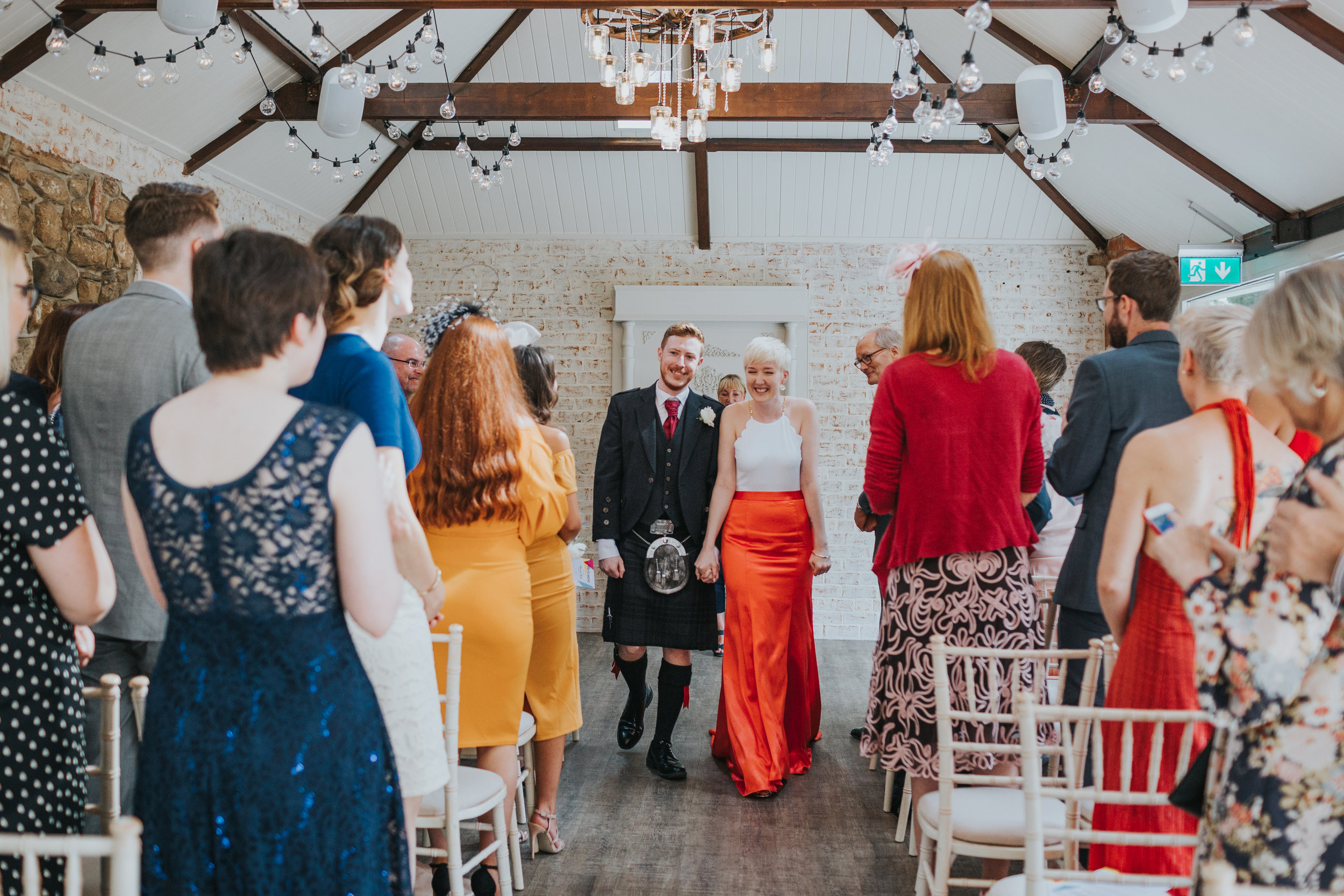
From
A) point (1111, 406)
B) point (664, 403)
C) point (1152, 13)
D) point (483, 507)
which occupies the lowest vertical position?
point (483, 507)

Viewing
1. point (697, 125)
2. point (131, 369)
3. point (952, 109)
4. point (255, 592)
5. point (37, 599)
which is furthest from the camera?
point (697, 125)

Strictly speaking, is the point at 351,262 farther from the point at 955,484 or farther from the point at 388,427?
the point at 955,484

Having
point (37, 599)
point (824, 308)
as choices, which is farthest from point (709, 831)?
point (824, 308)

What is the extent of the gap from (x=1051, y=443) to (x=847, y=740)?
5.61 ft

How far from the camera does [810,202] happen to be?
694 centimetres

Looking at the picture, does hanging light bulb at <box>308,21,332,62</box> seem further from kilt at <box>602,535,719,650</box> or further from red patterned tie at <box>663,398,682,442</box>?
kilt at <box>602,535,719,650</box>

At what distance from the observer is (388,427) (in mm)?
1669

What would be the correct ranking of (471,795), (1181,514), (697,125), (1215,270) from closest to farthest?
(1181,514) → (471,795) → (697,125) → (1215,270)

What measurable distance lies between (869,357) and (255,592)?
9.93 feet

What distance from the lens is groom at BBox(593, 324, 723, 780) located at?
12.5 ft

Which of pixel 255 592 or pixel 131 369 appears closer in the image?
pixel 255 592

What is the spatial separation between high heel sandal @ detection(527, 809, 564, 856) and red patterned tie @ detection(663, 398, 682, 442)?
1.56 metres

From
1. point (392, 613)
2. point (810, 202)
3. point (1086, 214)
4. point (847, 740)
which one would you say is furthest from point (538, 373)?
point (1086, 214)

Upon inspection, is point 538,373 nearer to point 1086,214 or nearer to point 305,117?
point 305,117
